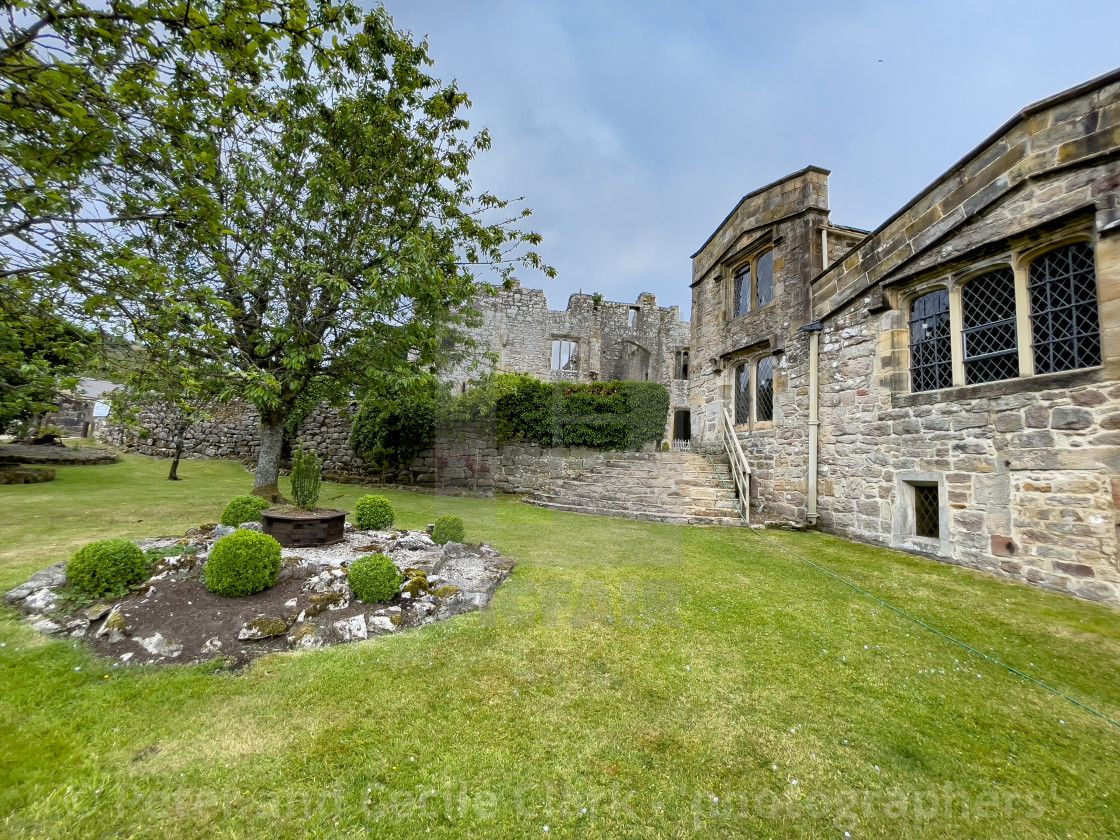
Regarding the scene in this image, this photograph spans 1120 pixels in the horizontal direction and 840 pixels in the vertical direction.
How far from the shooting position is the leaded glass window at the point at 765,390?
9.64 meters

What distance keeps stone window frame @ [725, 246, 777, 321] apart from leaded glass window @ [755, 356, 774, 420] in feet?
3.92

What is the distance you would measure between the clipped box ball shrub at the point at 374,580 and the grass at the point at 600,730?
603 mm

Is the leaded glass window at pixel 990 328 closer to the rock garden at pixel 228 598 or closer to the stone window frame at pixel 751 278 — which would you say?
the stone window frame at pixel 751 278

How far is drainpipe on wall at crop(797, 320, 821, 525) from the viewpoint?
8.00 metres

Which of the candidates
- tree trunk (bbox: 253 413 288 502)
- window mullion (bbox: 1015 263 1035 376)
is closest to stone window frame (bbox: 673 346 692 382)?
window mullion (bbox: 1015 263 1035 376)

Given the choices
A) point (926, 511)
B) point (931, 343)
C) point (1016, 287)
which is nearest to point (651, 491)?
point (926, 511)

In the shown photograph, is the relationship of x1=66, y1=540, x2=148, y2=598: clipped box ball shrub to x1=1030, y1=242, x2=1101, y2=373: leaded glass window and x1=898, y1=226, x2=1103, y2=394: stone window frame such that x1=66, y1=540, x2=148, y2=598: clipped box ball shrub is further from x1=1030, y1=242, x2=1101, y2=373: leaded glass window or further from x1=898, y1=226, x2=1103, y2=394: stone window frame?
x1=1030, y1=242, x2=1101, y2=373: leaded glass window

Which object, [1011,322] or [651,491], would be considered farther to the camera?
[651,491]

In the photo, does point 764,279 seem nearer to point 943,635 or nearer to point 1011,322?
point 1011,322

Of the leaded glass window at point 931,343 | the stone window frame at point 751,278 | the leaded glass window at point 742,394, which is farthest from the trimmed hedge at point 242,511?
the stone window frame at point 751,278

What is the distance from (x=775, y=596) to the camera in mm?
4660

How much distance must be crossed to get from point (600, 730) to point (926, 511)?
6.31 m

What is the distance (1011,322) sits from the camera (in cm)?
538

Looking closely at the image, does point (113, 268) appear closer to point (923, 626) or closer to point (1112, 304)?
point (923, 626)
